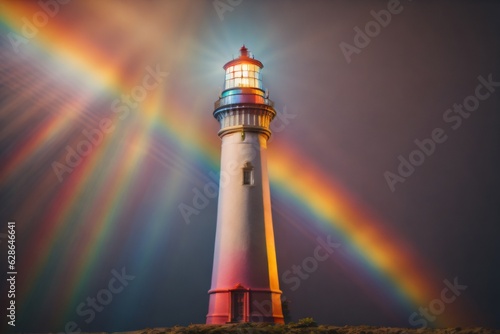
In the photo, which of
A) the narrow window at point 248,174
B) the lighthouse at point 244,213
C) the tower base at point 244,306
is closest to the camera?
the tower base at point 244,306

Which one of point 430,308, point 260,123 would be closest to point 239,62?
point 260,123

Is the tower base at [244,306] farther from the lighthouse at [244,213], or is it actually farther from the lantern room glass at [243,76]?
the lantern room glass at [243,76]

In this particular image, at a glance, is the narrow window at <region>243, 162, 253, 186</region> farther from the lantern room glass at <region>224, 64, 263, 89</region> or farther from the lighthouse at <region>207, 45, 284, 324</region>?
the lantern room glass at <region>224, 64, 263, 89</region>

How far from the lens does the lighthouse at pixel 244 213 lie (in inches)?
794

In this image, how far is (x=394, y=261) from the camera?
2922 centimetres

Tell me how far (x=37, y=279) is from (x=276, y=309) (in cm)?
1179

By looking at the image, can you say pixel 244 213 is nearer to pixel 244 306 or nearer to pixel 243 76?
pixel 244 306

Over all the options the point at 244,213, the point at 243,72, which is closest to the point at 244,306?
the point at 244,213

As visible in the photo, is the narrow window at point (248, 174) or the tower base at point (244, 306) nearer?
the tower base at point (244, 306)

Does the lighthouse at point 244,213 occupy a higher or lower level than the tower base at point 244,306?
higher

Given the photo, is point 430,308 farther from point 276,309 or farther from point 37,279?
point 37,279

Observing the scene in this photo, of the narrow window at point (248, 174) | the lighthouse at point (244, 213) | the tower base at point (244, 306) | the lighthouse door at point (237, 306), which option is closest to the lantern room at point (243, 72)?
the lighthouse at point (244, 213)

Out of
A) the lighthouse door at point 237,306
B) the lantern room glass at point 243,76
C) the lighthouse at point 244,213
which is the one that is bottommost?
the lighthouse door at point 237,306

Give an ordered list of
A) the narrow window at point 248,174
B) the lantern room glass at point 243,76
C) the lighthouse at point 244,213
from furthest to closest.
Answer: the lantern room glass at point 243,76, the narrow window at point 248,174, the lighthouse at point 244,213
